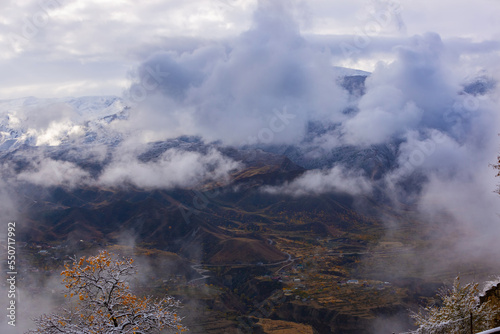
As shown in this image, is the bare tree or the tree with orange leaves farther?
the bare tree

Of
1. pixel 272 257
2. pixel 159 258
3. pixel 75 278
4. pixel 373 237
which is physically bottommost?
pixel 373 237

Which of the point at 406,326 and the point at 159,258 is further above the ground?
the point at 406,326

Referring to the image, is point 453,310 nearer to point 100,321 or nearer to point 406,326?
point 100,321

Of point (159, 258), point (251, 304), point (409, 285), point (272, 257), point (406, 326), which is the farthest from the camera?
point (272, 257)

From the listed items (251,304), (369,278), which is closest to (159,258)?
(251,304)

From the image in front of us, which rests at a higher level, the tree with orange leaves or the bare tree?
the tree with orange leaves

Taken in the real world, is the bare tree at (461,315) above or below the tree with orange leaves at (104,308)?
below

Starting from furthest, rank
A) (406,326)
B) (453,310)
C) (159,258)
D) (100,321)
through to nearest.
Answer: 1. (159,258)
2. (406,326)
3. (453,310)
4. (100,321)

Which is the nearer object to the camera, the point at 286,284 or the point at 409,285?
the point at 409,285

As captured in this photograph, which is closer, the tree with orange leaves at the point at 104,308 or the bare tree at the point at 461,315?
the tree with orange leaves at the point at 104,308

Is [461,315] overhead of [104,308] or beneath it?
beneath

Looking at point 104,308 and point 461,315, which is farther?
point 461,315
